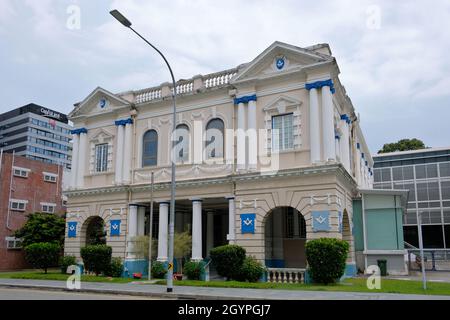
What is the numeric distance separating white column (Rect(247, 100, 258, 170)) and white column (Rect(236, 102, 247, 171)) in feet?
1.10

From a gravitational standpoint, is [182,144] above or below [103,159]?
above

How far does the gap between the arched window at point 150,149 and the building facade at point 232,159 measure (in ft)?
0.21

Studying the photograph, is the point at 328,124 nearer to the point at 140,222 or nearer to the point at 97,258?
the point at 140,222

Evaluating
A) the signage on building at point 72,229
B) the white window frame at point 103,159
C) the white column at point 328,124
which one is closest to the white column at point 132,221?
the white window frame at point 103,159

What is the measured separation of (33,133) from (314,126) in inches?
3804

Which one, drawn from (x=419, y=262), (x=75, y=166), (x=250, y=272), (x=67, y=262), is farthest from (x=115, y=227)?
A: (x=419, y=262)

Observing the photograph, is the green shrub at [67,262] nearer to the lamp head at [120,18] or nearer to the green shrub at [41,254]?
the green shrub at [41,254]

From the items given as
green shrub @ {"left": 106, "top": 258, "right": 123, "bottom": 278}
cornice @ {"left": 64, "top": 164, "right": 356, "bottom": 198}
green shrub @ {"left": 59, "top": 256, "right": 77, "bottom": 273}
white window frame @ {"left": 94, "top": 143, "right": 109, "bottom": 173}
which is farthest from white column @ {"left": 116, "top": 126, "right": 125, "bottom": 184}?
green shrub @ {"left": 59, "top": 256, "right": 77, "bottom": 273}

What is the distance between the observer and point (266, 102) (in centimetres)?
2378

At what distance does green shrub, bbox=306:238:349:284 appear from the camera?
19.3 meters

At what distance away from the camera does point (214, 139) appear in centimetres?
2531

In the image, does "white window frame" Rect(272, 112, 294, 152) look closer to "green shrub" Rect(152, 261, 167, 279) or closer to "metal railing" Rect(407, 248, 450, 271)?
"green shrub" Rect(152, 261, 167, 279)

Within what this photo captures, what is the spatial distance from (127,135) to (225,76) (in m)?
7.32
